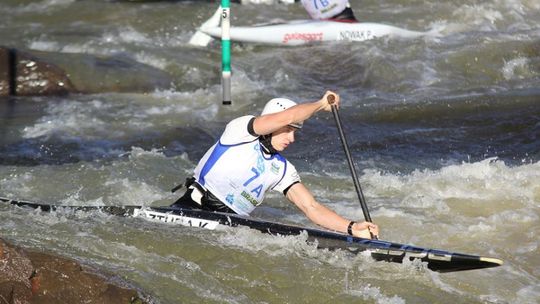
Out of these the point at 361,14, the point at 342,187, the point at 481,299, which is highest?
the point at 481,299

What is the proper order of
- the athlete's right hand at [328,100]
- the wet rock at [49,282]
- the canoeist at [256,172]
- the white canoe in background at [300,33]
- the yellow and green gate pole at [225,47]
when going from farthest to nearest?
the white canoe in background at [300,33] → the yellow and green gate pole at [225,47] → the canoeist at [256,172] → the athlete's right hand at [328,100] → the wet rock at [49,282]

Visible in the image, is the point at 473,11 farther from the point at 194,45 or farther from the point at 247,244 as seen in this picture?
the point at 247,244

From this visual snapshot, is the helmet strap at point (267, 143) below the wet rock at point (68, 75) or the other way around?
the other way around

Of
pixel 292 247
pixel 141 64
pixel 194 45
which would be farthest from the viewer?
pixel 194 45

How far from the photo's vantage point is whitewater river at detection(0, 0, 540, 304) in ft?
20.0

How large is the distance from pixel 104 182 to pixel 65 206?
1.25m

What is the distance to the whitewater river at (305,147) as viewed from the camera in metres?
6.10

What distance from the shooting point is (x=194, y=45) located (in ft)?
46.3

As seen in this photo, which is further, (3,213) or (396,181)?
(396,181)

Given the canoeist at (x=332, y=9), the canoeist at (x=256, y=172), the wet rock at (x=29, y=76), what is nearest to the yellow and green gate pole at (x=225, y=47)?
the wet rock at (x=29, y=76)

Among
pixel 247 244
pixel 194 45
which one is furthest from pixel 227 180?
pixel 194 45

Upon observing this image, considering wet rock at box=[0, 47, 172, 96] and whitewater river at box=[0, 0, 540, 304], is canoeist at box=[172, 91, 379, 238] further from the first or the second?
wet rock at box=[0, 47, 172, 96]

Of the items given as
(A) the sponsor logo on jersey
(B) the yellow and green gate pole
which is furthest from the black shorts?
(B) the yellow and green gate pole

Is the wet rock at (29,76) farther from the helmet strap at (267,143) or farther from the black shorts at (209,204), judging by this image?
the helmet strap at (267,143)
